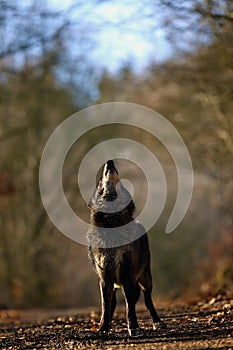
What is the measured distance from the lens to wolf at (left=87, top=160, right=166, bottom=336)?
1084 centimetres

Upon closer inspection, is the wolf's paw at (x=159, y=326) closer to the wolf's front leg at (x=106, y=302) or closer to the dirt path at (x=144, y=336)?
the dirt path at (x=144, y=336)

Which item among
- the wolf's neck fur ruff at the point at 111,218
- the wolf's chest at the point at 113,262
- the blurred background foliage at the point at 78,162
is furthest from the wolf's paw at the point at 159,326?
the blurred background foliage at the point at 78,162

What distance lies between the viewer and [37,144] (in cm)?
3138

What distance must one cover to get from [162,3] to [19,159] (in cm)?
1671

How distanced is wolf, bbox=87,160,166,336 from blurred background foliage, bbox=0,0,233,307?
10.6 m

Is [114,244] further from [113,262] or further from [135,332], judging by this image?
[135,332]

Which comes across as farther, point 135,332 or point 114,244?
point 114,244

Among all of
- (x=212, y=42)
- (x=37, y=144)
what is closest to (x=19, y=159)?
(x=37, y=144)

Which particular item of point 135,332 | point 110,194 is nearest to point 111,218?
point 110,194

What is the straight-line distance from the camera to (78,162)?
105 feet

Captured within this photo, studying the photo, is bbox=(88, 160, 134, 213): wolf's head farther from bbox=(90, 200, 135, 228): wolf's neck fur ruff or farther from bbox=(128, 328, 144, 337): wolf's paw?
bbox=(128, 328, 144, 337): wolf's paw

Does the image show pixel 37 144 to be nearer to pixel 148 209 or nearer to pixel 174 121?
pixel 148 209

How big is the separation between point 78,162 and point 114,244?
21322 mm

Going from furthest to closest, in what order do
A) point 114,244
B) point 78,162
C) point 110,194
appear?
point 78,162 → point 110,194 → point 114,244
